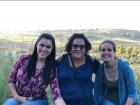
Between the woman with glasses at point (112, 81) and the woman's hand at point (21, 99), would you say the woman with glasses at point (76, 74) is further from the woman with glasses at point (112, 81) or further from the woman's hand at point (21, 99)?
the woman's hand at point (21, 99)

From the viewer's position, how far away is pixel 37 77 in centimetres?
620

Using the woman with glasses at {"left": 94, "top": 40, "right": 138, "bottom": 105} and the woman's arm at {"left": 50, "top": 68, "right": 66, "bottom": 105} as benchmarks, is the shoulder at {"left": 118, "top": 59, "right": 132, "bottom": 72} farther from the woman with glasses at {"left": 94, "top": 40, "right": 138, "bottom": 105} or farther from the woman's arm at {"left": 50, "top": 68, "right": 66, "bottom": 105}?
the woman's arm at {"left": 50, "top": 68, "right": 66, "bottom": 105}

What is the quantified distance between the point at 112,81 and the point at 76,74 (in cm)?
50

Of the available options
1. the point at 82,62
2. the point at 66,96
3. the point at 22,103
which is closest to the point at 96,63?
the point at 82,62

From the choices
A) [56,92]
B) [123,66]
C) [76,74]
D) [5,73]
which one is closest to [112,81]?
[123,66]

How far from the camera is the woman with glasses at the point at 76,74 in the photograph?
6.36 meters

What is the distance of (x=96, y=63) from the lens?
657 centimetres

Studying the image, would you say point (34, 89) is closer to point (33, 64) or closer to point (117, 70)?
point (33, 64)

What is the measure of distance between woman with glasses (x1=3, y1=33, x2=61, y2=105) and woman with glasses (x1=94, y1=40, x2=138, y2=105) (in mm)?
660

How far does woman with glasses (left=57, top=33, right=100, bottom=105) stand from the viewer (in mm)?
6363

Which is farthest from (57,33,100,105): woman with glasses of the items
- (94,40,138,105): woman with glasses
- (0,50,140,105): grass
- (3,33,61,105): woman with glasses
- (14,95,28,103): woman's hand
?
(0,50,140,105): grass

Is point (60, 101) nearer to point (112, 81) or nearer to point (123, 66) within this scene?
point (112, 81)

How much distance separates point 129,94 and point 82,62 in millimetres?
770

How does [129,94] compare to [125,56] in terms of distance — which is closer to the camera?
[129,94]
